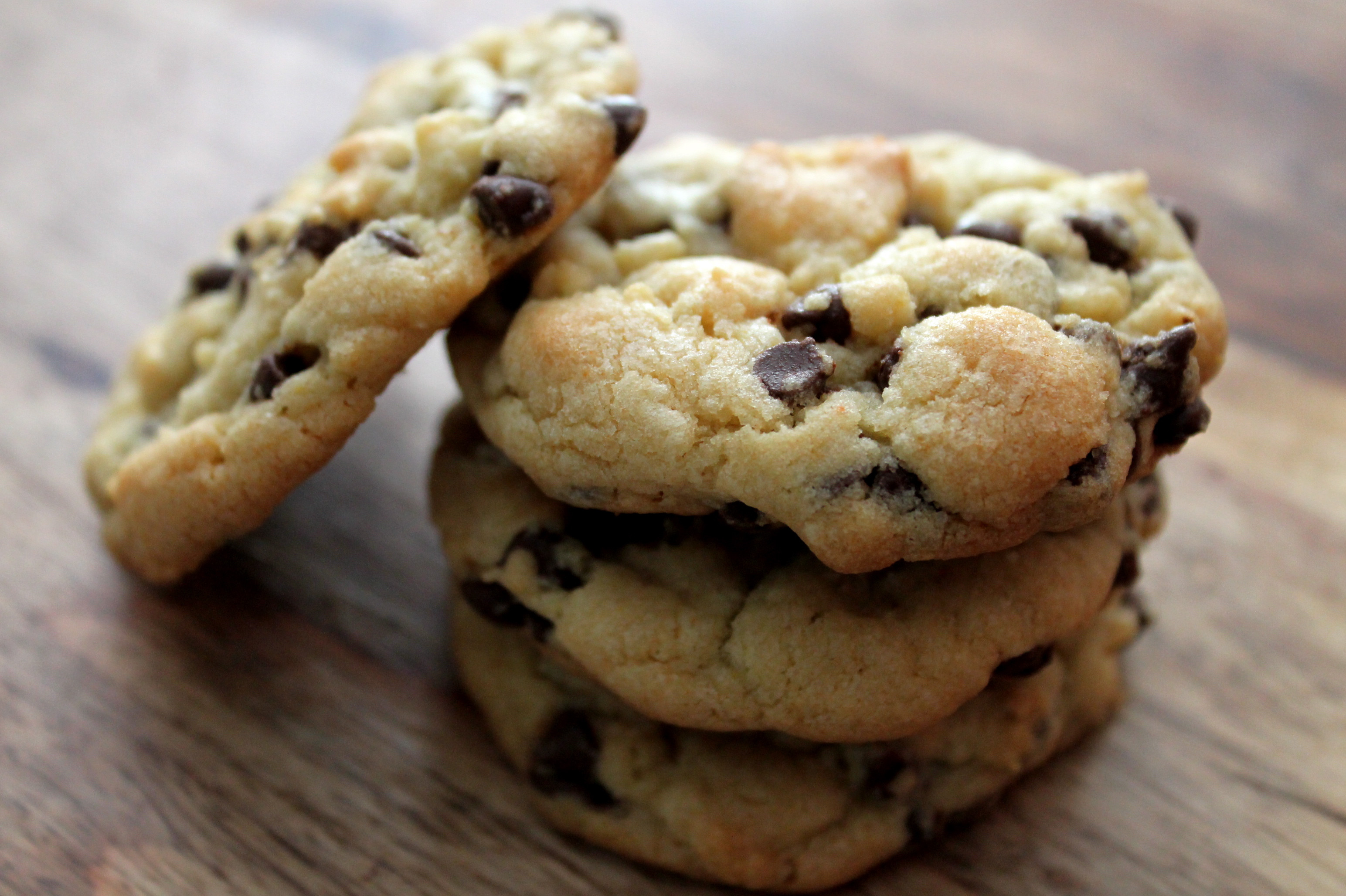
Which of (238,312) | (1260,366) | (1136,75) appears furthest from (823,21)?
(238,312)

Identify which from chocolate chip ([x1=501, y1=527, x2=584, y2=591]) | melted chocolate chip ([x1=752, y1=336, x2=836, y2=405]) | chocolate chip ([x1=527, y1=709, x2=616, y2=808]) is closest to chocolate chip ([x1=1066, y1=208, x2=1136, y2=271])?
melted chocolate chip ([x1=752, y1=336, x2=836, y2=405])

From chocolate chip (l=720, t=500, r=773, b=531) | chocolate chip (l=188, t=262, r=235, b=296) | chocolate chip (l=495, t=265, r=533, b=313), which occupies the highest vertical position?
chocolate chip (l=495, t=265, r=533, b=313)

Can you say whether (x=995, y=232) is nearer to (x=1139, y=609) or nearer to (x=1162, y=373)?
(x=1162, y=373)

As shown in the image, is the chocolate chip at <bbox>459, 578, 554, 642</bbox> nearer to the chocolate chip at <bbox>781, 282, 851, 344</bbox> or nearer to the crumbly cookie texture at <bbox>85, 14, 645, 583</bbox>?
the crumbly cookie texture at <bbox>85, 14, 645, 583</bbox>

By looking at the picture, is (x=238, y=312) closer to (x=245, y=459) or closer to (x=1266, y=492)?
(x=245, y=459)

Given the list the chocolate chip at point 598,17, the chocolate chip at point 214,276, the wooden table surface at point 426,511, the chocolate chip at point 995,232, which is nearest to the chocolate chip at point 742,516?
the chocolate chip at point 995,232

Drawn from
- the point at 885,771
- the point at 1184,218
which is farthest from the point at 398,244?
the point at 1184,218
